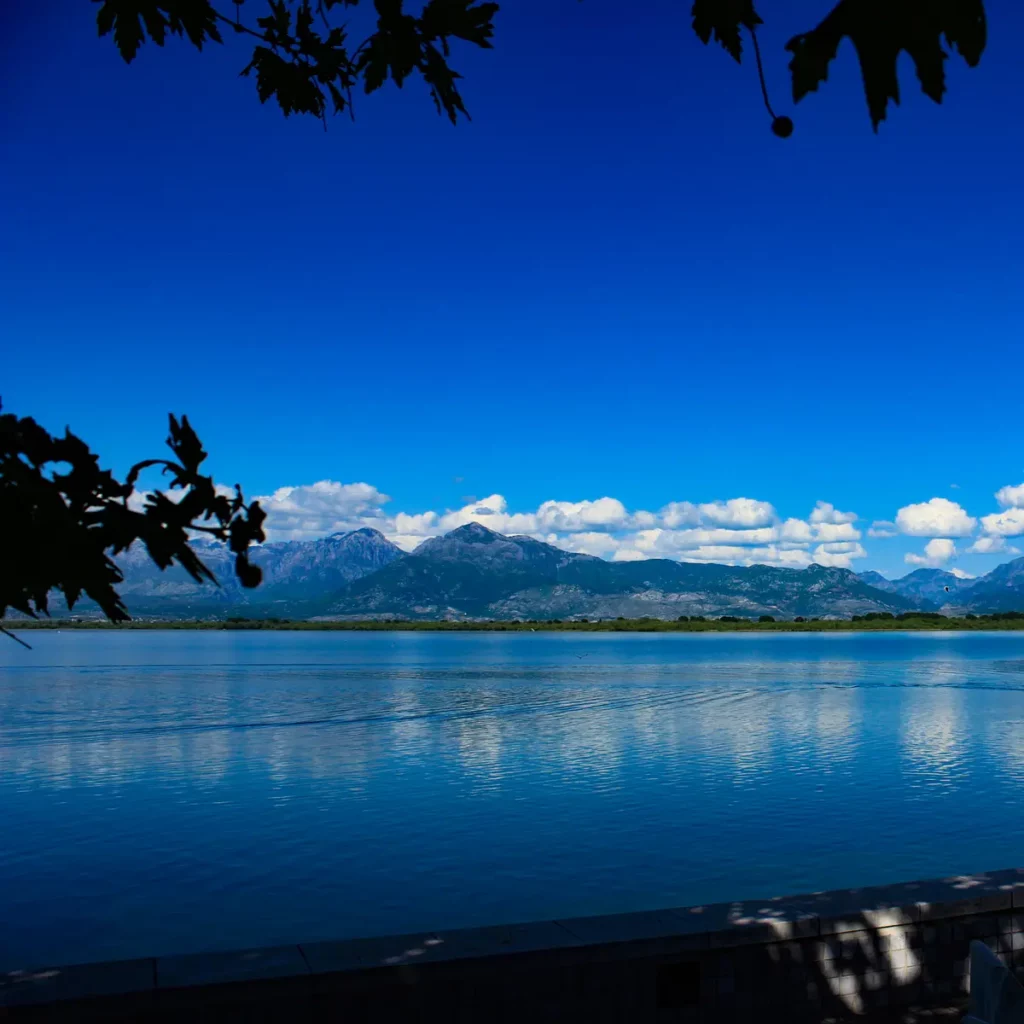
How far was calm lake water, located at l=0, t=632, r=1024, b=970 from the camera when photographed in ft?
55.7

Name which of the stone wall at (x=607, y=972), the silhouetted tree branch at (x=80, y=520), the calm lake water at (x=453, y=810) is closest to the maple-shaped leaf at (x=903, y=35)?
the silhouetted tree branch at (x=80, y=520)

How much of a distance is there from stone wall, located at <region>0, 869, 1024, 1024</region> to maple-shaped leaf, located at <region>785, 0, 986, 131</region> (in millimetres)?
7062

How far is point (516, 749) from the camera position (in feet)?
120

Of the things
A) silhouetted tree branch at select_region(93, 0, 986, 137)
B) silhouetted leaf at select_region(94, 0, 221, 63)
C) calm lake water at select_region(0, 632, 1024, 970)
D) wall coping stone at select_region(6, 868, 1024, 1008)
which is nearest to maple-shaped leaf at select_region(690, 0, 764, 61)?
silhouetted tree branch at select_region(93, 0, 986, 137)

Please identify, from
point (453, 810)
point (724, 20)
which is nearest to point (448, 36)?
point (724, 20)

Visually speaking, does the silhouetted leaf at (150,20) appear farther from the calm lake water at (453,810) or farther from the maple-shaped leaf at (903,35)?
the calm lake water at (453,810)

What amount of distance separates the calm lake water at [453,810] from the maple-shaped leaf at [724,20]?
14.1 meters

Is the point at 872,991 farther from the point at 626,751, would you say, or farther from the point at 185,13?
the point at 626,751

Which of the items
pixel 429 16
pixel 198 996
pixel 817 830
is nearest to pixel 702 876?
pixel 817 830

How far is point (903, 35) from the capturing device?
7.78 feet

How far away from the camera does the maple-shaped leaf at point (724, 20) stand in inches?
146

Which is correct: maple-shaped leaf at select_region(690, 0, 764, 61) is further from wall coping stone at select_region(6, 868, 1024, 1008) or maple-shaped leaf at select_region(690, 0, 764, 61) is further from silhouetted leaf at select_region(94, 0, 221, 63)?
wall coping stone at select_region(6, 868, 1024, 1008)

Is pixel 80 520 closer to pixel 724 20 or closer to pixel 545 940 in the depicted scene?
pixel 724 20

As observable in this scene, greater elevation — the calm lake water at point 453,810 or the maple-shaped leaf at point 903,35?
the maple-shaped leaf at point 903,35
